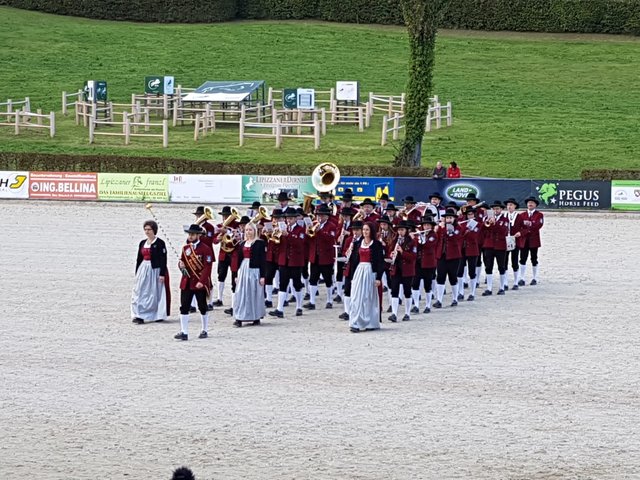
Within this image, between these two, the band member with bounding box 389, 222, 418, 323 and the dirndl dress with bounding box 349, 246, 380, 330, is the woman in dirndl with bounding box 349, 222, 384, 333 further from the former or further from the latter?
the band member with bounding box 389, 222, 418, 323

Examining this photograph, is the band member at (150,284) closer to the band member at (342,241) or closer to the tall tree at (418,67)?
the band member at (342,241)

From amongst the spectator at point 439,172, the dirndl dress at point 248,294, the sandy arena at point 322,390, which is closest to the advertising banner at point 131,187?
the spectator at point 439,172

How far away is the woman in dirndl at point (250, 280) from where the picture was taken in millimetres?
22422

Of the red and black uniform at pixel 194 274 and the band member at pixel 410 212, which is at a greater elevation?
the band member at pixel 410 212

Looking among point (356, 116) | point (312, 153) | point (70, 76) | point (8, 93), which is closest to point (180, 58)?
point (70, 76)

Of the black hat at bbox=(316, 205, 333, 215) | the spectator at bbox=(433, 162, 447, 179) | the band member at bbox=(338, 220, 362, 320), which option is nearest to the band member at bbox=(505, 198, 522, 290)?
the black hat at bbox=(316, 205, 333, 215)

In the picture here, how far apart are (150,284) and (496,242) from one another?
8049mm

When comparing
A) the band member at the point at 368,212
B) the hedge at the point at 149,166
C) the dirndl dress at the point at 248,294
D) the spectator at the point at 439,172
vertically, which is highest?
the hedge at the point at 149,166

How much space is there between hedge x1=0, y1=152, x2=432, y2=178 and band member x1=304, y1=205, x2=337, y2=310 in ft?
57.0

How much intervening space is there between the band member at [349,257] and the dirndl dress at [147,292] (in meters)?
3.54

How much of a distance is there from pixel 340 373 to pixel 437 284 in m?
6.71

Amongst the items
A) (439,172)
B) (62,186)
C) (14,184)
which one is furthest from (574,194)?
(14,184)

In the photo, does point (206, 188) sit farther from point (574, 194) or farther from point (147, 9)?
point (147, 9)

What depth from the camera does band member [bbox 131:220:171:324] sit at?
22.7m
